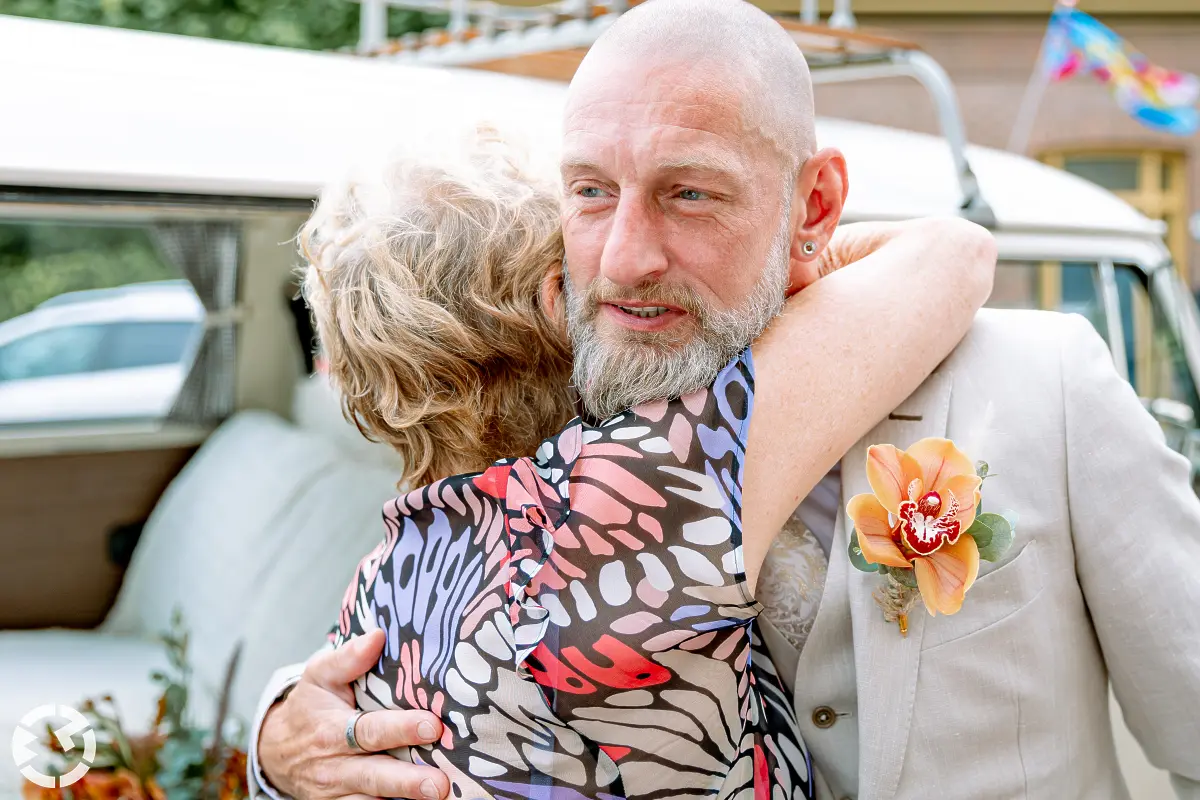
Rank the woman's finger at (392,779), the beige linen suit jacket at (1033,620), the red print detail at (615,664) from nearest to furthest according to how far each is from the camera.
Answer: the red print detail at (615,664)
the woman's finger at (392,779)
the beige linen suit jacket at (1033,620)

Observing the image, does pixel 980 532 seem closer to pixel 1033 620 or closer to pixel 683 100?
pixel 1033 620

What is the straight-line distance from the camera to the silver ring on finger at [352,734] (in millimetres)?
1597

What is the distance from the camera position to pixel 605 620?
136 centimetres

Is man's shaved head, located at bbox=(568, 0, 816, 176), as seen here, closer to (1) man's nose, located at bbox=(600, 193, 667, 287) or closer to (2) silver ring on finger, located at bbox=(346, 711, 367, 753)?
(1) man's nose, located at bbox=(600, 193, 667, 287)

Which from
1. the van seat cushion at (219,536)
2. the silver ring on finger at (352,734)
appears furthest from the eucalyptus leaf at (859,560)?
the van seat cushion at (219,536)

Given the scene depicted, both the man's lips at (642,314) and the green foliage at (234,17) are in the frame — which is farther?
the green foliage at (234,17)

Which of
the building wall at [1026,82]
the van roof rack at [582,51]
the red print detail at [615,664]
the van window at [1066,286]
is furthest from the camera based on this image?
the building wall at [1026,82]

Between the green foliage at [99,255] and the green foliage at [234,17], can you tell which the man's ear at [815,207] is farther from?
the green foliage at [234,17]

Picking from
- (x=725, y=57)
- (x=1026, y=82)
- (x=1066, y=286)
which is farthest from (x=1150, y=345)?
(x=1026, y=82)

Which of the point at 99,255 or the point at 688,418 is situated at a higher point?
the point at 688,418

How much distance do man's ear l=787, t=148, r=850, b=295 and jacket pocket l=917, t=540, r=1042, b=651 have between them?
50cm

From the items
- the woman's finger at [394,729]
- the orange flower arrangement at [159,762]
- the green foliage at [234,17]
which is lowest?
the orange flower arrangement at [159,762]

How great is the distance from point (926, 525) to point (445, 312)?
702mm

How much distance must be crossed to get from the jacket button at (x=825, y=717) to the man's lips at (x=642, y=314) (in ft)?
1.97
